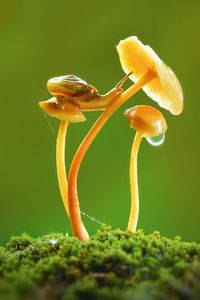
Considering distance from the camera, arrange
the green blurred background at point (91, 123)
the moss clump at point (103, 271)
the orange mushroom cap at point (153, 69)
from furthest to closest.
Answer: the green blurred background at point (91, 123) → the orange mushroom cap at point (153, 69) → the moss clump at point (103, 271)

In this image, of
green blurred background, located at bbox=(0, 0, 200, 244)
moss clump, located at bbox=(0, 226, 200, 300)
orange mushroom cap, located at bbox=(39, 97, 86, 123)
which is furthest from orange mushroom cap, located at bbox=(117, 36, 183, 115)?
green blurred background, located at bbox=(0, 0, 200, 244)

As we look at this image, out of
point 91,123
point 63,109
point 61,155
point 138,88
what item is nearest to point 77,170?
point 61,155

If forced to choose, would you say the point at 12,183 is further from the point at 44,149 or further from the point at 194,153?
the point at 194,153

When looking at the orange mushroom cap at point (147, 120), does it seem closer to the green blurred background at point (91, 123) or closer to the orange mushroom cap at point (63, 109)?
the orange mushroom cap at point (63, 109)

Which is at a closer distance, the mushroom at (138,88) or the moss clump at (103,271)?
the moss clump at (103,271)

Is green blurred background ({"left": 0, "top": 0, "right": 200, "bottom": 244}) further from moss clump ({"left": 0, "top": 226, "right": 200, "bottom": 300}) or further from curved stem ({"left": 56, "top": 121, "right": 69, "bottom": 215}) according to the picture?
moss clump ({"left": 0, "top": 226, "right": 200, "bottom": 300})

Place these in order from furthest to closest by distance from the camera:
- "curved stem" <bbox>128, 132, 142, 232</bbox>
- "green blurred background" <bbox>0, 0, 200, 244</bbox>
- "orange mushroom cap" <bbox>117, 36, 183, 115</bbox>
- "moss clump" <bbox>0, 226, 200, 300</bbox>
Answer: "green blurred background" <bbox>0, 0, 200, 244</bbox>
"curved stem" <bbox>128, 132, 142, 232</bbox>
"orange mushroom cap" <bbox>117, 36, 183, 115</bbox>
"moss clump" <bbox>0, 226, 200, 300</bbox>

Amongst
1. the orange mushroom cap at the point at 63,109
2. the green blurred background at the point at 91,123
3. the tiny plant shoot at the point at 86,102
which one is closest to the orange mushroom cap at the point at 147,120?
the tiny plant shoot at the point at 86,102
